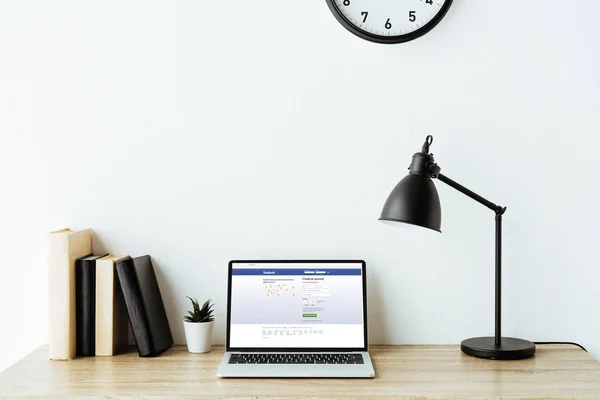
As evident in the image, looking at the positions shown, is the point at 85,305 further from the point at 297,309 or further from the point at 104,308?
the point at 297,309

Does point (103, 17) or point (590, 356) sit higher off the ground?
point (103, 17)

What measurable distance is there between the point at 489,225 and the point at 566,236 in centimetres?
20

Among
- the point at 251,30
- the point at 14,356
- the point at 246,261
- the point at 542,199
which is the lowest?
the point at 14,356

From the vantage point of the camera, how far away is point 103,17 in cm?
175

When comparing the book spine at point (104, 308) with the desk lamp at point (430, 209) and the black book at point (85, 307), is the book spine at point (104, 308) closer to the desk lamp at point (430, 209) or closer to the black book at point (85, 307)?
the black book at point (85, 307)

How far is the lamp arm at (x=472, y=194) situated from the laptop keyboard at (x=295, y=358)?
1.48ft

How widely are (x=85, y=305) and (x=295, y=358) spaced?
52cm

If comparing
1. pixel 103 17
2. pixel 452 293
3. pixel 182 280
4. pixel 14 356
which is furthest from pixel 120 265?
pixel 452 293

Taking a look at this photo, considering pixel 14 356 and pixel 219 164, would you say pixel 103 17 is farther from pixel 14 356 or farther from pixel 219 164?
pixel 14 356

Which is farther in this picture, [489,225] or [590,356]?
[489,225]

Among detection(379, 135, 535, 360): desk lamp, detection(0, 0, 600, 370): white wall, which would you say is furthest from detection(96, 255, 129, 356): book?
detection(379, 135, 535, 360): desk lamp

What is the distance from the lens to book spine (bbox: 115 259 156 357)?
1615mm

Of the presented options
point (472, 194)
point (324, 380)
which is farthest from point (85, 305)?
point (472, 194)

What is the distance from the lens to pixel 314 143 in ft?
5.76
